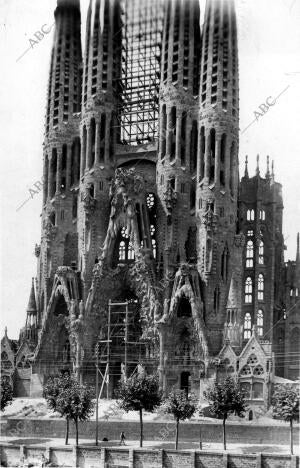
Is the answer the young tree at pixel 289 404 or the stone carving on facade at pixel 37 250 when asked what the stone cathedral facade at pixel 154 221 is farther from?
the young tree at pixel 289 404

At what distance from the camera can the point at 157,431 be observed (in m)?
68.8

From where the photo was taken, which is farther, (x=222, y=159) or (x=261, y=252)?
(x=261, y=252)

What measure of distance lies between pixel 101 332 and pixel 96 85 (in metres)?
30.5

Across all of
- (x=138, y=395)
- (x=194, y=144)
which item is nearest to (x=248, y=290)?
(x=194, y=144)

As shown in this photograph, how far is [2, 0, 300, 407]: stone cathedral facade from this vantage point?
90.7m

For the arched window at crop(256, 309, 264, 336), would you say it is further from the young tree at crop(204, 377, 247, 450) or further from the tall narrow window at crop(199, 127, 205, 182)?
the young tree at crop(204, 377, 247, 450)

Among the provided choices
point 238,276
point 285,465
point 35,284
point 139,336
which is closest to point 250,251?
point 238,276

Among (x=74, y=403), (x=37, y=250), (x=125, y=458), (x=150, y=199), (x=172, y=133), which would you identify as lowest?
(x=125, y=458)

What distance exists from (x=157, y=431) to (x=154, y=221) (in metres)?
34.1

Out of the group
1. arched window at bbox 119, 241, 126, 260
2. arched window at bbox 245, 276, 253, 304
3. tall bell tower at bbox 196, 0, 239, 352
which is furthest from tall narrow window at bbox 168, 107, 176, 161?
arched window at bbox 245, 276, 253, 304

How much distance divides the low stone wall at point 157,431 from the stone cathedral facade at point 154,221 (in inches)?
692

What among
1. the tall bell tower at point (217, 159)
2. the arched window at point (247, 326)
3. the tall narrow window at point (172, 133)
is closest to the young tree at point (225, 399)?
the tall bell tower at point (217, 159)

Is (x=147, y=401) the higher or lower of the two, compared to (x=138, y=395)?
lower

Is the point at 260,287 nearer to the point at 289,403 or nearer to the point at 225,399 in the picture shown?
the point at 225,399
